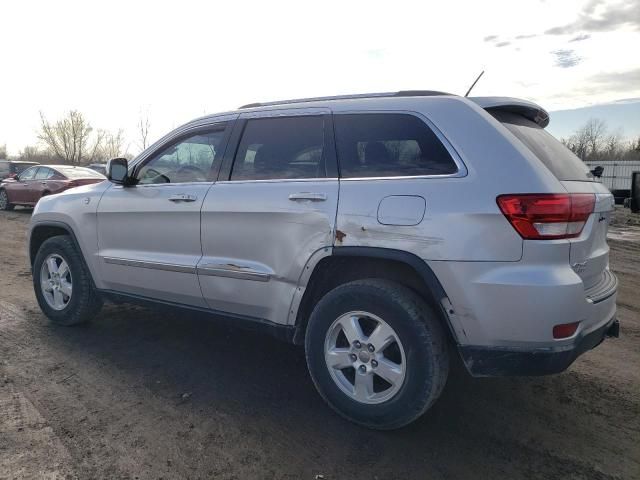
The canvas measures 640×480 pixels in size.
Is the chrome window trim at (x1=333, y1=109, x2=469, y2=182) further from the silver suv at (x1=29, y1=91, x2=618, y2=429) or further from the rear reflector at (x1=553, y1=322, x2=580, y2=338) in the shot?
the rear reflector at (x1=553, y1=322, x2=580, y2=338)

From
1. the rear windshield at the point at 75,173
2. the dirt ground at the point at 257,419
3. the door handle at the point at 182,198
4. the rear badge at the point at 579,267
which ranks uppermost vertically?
the door handle at the point at 182,198

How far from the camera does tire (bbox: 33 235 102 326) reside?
4621 millimetres

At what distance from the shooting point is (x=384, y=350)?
2.91 meters

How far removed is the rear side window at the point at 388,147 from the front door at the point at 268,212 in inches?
4.0

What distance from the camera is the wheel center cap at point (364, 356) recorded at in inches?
116

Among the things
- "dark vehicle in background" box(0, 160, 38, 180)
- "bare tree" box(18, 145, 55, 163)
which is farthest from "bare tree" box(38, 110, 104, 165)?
"dark vehicle in background" box(0, 160, 38, 180)

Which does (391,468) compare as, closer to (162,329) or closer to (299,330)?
(299,330)

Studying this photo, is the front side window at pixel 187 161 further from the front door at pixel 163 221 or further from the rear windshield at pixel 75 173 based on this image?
the rear windshield at pixel 75 173

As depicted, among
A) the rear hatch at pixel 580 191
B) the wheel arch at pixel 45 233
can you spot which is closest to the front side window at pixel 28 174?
the wheel arch at pixel 45 233

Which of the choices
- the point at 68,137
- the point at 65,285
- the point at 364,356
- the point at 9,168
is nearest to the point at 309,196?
the point at 364,356

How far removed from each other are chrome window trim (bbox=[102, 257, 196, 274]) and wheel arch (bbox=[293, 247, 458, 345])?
A: 98 cm

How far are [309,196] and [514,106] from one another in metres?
1.37

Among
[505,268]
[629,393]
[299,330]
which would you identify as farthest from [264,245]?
[629,393]

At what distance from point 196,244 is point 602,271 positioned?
2.68m
